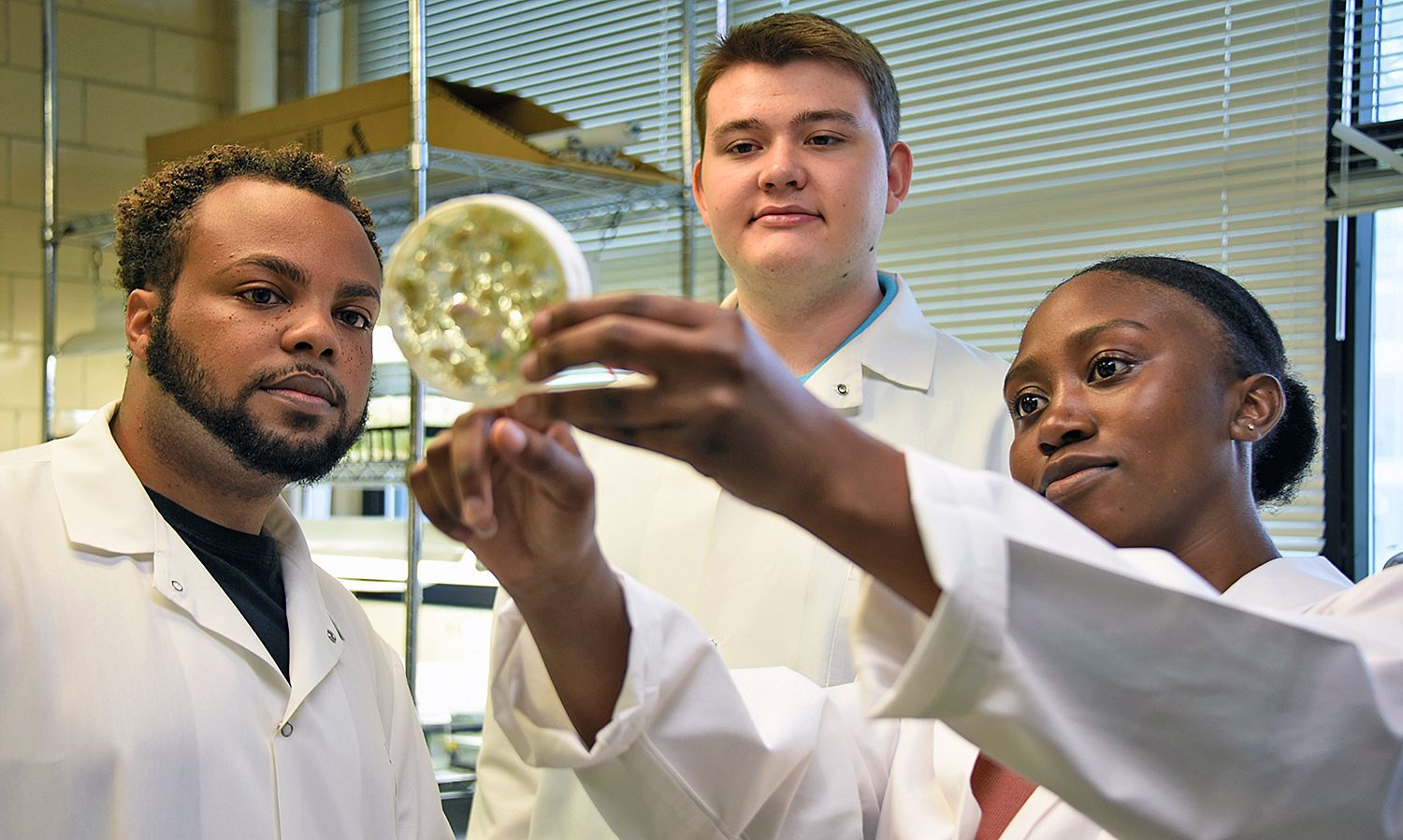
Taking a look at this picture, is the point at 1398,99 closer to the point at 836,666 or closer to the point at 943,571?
the point at 836,666

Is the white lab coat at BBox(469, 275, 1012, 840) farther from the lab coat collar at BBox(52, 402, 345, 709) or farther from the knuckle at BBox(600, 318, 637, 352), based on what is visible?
the knuckle at BBox(600, 318, 637, 352)

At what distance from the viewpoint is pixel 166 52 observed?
3068 millimetres

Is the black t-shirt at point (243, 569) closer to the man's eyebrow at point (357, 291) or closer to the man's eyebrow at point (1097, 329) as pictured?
the man's eyebrow at point (357, 291)

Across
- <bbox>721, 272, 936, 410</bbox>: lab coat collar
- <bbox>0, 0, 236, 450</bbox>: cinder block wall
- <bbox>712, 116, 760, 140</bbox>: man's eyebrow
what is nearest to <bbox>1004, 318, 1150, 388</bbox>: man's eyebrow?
<bbox>721, 272, 936, 410</bbox>: lab coat collar

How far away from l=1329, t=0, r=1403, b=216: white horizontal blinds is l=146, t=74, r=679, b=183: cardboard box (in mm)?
1123

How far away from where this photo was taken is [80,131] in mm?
2943

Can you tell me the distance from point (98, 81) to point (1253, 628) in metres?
3.02

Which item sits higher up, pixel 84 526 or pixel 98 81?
pixel 98 81

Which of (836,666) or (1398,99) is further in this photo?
(1398,99)

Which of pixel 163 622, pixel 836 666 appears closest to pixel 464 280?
pixel 163 622

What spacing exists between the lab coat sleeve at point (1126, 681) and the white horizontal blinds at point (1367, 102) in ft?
4.84

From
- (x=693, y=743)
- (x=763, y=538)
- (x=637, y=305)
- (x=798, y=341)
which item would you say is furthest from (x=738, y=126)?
(x=637, y=305)

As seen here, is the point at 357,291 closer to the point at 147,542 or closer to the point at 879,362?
the point at 147,542

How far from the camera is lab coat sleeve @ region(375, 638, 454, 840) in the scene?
138 cm
